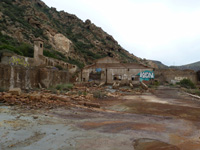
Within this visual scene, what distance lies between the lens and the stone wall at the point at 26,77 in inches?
356

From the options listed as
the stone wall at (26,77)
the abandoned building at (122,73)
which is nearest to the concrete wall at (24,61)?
the stone wall at (26,77)

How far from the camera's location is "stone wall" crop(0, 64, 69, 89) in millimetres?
9055

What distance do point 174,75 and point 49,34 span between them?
119 ft

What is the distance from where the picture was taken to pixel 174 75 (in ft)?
112

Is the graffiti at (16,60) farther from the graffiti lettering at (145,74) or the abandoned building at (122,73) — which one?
the graffiti lettering at (145,74)

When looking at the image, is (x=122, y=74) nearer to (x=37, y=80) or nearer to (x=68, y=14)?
(x=37, y=80)

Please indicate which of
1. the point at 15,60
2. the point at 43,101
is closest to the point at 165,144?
the point at 43,101

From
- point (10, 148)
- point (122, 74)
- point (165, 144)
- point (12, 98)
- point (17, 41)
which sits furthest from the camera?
point (17, 41)

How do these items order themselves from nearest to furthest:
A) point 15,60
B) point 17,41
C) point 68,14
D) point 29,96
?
point 29,96 < point 15,60 < point 17,41 < point 68,14

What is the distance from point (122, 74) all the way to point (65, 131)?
25794 millimetres

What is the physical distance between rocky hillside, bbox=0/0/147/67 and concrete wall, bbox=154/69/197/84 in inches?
875

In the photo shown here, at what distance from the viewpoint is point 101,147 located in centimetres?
266

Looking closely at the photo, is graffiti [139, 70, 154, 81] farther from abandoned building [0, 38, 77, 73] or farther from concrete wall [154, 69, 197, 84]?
abandoned building [0, 38, 77, 73]

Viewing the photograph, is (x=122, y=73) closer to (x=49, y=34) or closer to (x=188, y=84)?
(x=188, y=84)
